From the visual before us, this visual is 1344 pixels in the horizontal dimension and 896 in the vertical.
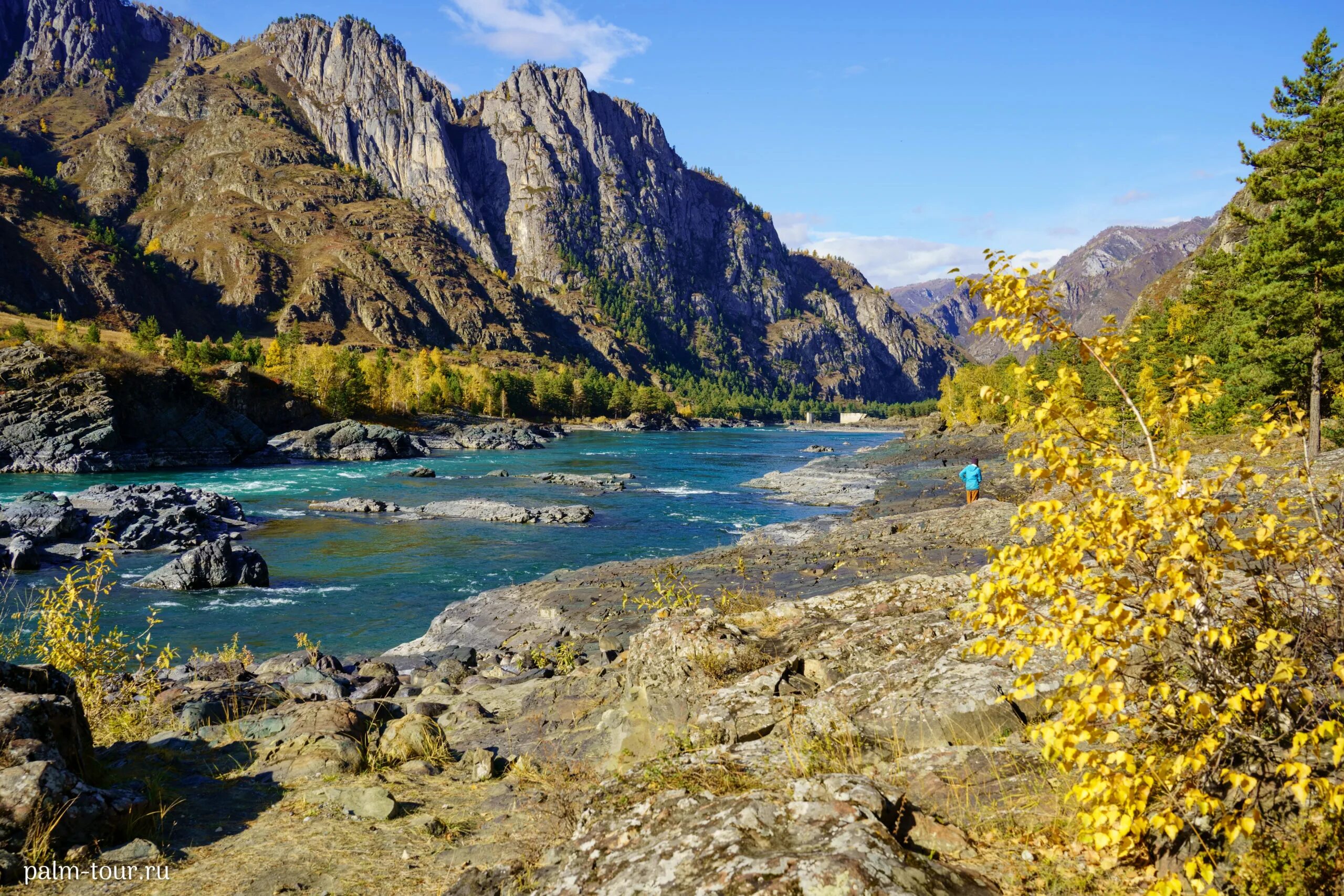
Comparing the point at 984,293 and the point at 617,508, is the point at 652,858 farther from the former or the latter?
the point at 617,508

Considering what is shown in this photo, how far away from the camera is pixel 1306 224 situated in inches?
1131

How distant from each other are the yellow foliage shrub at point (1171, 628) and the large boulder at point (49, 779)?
8.28 meters

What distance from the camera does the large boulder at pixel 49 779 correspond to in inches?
243

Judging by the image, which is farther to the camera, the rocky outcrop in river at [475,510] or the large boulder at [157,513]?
the rocky outcrop in river at [475,510]

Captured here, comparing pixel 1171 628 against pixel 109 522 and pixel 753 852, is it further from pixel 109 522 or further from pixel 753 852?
pixel 109 522

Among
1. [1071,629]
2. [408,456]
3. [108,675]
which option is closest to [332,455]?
[408,456]

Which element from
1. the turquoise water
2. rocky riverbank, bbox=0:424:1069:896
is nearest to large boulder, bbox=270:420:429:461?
the turquoise water

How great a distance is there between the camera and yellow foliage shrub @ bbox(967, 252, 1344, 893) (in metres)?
3.73

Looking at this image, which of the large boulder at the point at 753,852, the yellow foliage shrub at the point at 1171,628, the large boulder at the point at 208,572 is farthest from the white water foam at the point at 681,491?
the yellow foliage shrub at the point at 1171,628

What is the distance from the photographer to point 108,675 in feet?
38.4

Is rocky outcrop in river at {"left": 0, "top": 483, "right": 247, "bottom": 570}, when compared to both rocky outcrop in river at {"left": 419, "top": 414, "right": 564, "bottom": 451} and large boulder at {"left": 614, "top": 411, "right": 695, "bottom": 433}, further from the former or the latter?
large boulder at {"left": 614, "top": 411, "right": 695, "bottom": 433}

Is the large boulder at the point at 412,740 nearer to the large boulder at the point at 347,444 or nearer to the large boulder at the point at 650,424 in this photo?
the large boulder at the point at 347,444

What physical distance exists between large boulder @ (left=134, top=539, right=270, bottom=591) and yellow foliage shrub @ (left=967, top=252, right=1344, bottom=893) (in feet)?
93.7

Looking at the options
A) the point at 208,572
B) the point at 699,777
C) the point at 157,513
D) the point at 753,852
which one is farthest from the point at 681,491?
the point at 753,852
